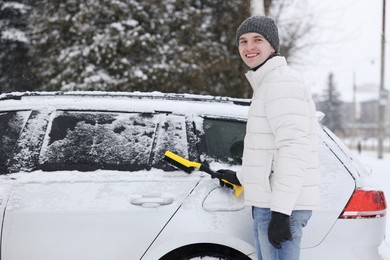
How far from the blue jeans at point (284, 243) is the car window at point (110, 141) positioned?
0.71 m

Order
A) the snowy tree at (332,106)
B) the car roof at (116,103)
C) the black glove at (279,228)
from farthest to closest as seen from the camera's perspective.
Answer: the snowy tree at (332,106), the car roof at (116,103), the black glove at (279,228)

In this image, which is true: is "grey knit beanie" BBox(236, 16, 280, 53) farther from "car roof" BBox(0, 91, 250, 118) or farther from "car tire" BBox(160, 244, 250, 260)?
"car tire" BBox(160, 244, 250, 260)

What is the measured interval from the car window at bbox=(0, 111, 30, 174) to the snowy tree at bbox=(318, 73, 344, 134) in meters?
64.4

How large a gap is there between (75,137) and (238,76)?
9.91 m

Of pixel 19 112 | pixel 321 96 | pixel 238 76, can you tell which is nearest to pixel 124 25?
pixel 238 76

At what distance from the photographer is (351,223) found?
2.56m

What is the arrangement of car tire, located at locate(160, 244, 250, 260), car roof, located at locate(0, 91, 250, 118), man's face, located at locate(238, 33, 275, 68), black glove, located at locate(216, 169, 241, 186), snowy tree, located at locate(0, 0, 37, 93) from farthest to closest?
snowy tree, located at locate(0, 0, 37, 93), car roof, located at locate(0, 91, 250, 118), car tire, located at locate(160, 244, 250, 260), black glove, located at locate(216, 169, 241, 186), man's face, located at locate(238, 33, 275, 68)

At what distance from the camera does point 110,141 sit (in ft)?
9.09

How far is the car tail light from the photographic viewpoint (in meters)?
2.58

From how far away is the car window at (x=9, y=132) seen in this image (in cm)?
272

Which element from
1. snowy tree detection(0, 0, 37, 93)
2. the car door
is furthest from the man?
snowy tree detection(0, 0, 37, 93)

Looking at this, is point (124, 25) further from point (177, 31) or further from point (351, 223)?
point (351, 223)

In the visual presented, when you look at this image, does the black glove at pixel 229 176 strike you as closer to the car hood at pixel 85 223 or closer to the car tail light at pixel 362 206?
the car hood at pixel 85 223

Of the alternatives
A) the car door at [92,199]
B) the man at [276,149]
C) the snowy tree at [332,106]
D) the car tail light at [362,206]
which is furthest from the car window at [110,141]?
the snowy tree at [332,106]
